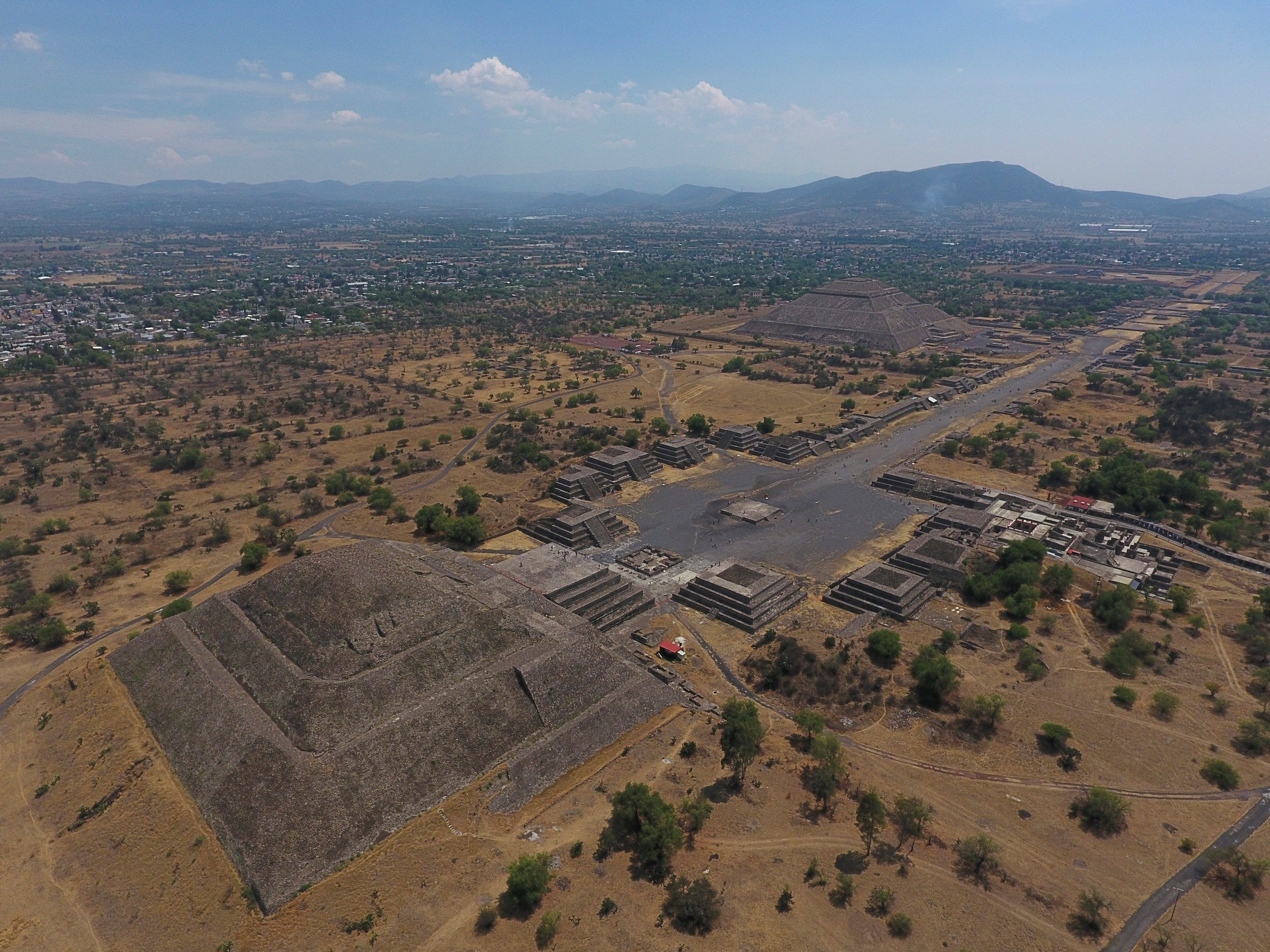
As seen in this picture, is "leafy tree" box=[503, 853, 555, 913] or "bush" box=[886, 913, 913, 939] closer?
"bush" box=[886, 913, 913, 939]

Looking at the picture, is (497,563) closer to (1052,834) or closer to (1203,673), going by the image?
(1052,834)

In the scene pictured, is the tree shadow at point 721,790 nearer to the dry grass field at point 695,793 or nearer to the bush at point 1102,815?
the dry grass field at point 695,793

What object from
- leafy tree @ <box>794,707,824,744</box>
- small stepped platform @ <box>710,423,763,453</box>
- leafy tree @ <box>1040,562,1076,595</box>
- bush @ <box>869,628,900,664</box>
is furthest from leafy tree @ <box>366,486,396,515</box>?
leafy tree @ <box>1040,562,1076,595</box>

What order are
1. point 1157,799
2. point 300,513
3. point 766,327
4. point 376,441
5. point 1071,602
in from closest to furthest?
point 1157,799 → point 1071,602 → point 300,513 → point 376,441 → point 766,327

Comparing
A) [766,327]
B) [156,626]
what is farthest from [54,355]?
[766,327]

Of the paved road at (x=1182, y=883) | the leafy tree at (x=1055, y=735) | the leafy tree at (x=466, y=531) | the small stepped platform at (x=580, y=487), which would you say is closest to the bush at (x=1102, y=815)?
the paved road at (x=1182, y=883)

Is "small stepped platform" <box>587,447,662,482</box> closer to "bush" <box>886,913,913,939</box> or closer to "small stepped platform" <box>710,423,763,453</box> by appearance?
"small stepped platform" <box>710,423,763,453</box>
